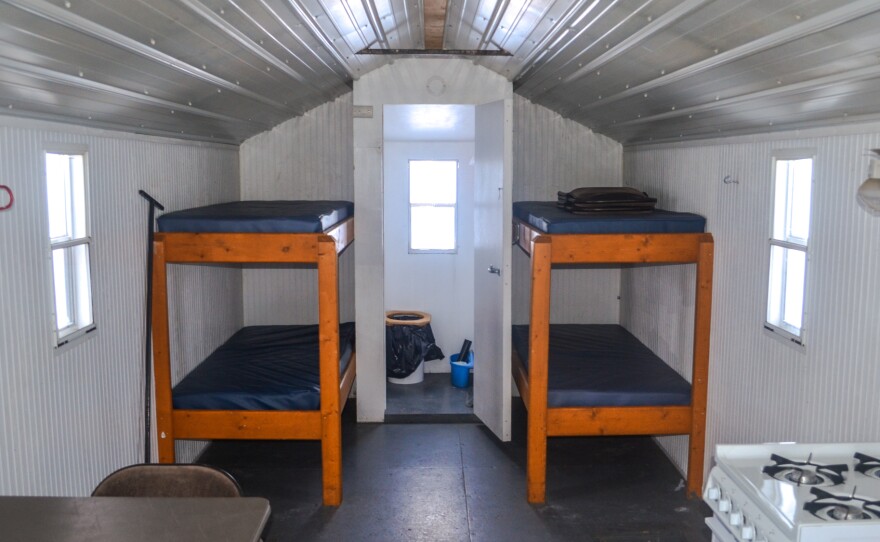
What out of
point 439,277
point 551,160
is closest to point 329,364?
point 551,160

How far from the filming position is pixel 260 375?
15.6 ft

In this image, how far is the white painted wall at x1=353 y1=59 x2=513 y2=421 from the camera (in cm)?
579

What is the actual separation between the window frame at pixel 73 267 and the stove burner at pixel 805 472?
2786mm

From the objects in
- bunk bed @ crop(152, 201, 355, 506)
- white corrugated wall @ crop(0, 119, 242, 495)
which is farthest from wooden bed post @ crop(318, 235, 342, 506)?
white corrugated wall @ crop(0, 119, 242, 495)

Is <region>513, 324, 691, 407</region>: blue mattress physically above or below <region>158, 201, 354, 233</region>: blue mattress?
below

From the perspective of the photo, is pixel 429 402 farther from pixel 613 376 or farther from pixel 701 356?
pixel 701 356

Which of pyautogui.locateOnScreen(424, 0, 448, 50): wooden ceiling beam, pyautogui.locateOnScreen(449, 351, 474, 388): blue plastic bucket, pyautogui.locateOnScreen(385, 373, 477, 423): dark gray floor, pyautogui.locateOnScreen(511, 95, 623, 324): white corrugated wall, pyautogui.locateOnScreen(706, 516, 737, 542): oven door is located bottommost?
pyautogui.locateOnScreen(385, 373, 477, 423): dark gray floor

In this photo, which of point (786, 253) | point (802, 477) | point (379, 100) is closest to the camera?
point (802, 477)

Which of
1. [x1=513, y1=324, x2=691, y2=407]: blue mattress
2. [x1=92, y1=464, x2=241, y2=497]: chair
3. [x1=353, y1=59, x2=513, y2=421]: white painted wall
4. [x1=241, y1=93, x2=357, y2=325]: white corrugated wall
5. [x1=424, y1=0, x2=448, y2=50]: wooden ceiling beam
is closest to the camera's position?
[x1=92, y1=464, x2=241, y2=497]: chair

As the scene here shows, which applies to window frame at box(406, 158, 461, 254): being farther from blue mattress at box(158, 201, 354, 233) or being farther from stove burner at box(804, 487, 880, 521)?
stove burner at box(804, 487, 880, 521)

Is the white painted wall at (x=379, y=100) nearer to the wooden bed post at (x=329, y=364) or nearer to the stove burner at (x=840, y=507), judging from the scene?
the wooden bed post at (x=329, y=364)

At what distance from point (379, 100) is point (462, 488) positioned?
283 cm

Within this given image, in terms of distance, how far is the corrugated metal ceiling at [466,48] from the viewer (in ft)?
7.51

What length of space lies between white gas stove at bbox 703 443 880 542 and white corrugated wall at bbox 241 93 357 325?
171 inches
